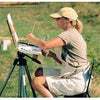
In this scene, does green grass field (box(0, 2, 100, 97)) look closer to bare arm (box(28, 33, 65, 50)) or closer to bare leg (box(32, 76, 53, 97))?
bare leg (box(32, 76, 53, 97))

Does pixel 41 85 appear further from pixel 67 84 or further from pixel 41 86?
pixel 67 84

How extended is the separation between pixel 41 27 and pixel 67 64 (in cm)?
765

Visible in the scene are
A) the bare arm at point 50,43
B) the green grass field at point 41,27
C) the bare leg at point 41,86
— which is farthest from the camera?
the green grass field at point 41,27

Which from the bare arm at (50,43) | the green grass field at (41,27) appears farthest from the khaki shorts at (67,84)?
the green grass field at (41,27)

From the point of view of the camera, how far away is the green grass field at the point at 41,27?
9.46 metres

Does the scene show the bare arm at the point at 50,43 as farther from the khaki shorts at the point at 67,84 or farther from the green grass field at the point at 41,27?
the green grass field at the point at 41,27

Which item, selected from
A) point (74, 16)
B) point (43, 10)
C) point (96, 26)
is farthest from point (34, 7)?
point (74, 16)

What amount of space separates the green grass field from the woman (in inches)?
74.3

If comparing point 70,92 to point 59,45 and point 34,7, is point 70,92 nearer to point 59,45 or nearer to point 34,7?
point 59,45

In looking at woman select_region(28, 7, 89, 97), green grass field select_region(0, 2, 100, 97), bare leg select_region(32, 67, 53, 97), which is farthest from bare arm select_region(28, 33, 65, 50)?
green grass field select_region(0, 2, 100, 97)

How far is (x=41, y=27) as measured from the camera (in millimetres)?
13930

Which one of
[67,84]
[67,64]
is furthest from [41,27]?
[67,84]

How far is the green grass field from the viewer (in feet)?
31.0

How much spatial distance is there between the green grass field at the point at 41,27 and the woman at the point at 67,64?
74.3 inches
